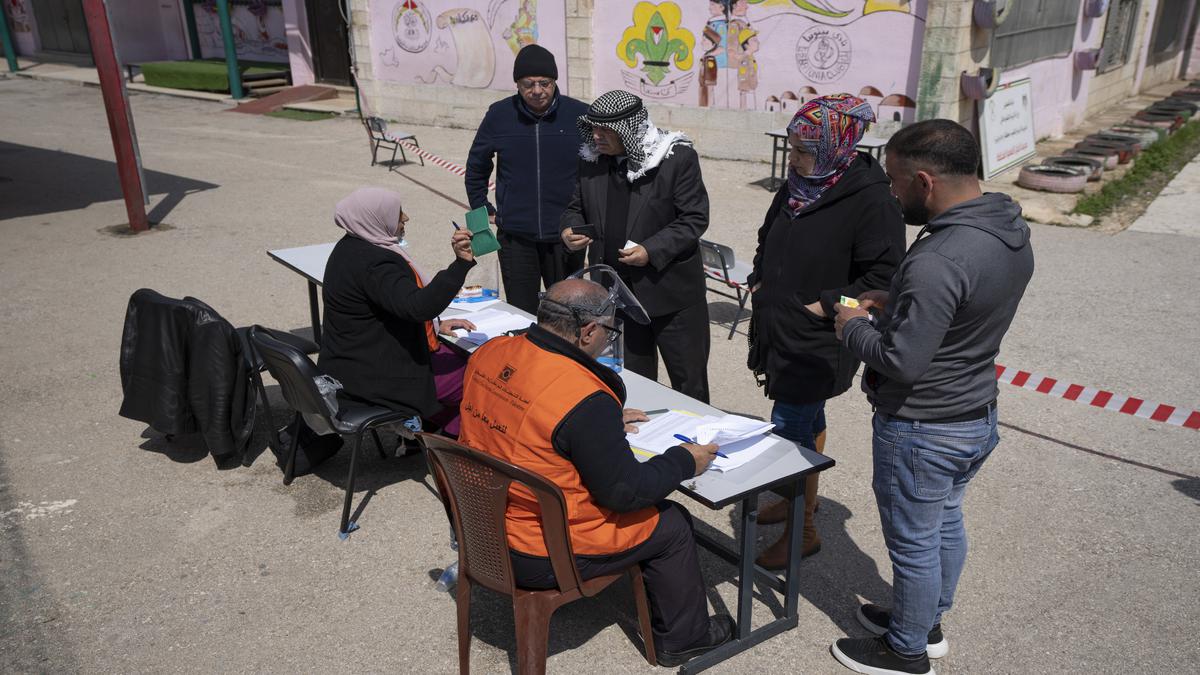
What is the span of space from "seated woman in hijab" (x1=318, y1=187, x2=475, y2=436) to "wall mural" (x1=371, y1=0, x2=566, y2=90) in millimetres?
10806

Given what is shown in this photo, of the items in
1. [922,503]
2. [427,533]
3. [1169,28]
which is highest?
[1169,28]

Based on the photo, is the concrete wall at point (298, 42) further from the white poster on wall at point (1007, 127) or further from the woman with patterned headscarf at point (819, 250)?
the woman with patterned headscarf at point (819, 250)

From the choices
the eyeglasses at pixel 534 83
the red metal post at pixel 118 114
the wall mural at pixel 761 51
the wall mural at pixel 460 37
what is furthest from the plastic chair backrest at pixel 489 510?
the wall mural at pixel 460 37

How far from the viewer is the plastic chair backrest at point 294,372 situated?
403 cm

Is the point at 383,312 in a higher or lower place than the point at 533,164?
lower

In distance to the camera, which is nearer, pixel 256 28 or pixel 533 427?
pixel 533 427

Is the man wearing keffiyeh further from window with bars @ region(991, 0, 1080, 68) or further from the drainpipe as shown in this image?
the drainpipe

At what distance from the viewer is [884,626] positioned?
3580mm

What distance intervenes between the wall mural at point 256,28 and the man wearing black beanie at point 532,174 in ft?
63.6

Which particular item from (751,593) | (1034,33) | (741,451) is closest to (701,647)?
(751,593)

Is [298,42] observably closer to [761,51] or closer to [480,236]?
[761,51]

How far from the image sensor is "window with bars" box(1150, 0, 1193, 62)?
2060 cm

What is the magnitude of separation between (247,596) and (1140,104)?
20770mm

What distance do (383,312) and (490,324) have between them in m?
0.73
